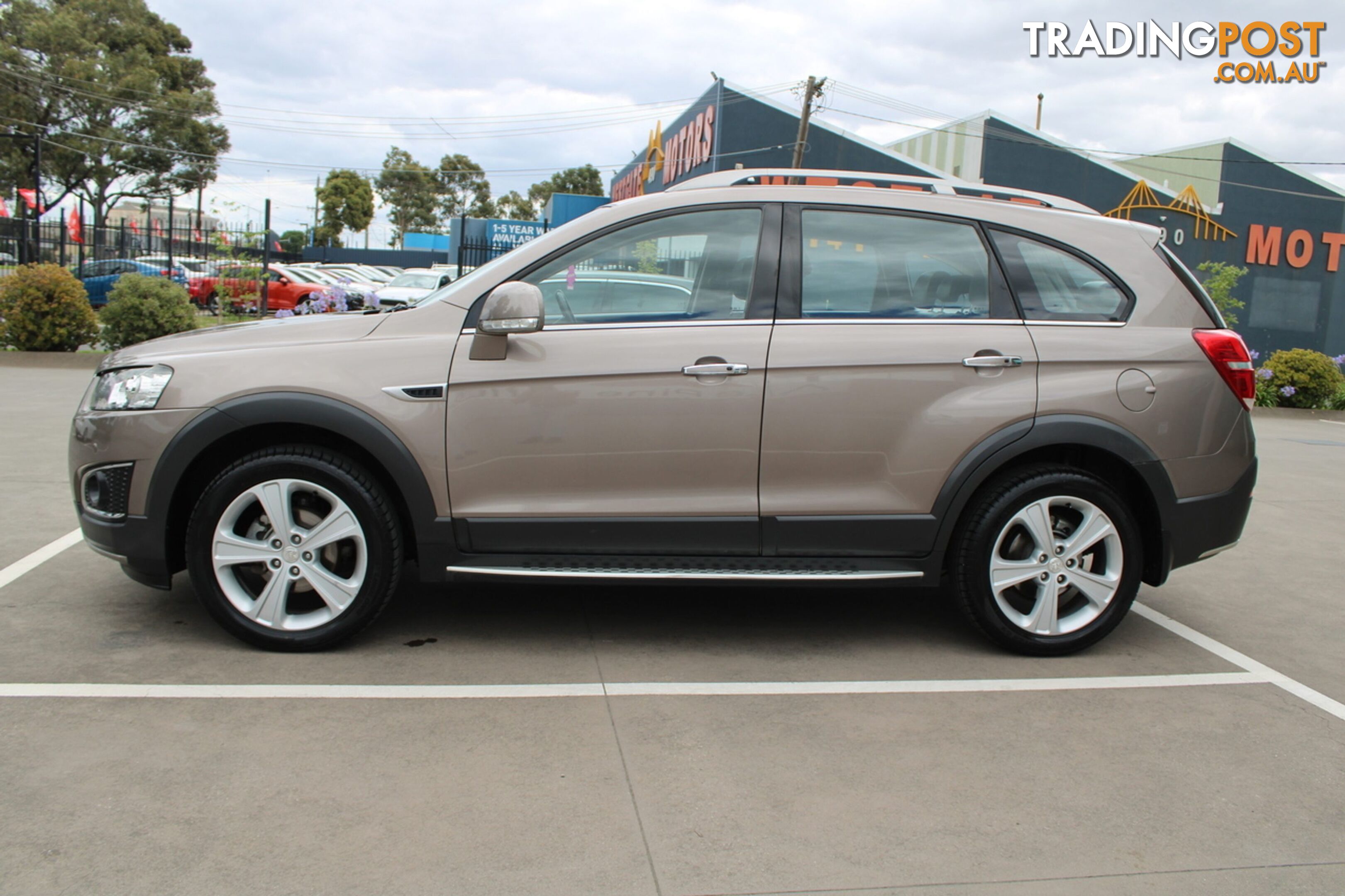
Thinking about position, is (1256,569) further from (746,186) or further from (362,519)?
(362,519)

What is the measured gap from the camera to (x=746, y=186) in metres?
4.26

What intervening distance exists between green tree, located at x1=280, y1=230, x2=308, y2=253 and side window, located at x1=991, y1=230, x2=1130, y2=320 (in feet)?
282

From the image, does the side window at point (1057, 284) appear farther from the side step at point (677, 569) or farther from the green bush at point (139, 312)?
the green bush at point (139, 312)

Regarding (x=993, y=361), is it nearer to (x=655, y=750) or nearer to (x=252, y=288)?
(x=655, y=750)

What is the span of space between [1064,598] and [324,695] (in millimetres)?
2863

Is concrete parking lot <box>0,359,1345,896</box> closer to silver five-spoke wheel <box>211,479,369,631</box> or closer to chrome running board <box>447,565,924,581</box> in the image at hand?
silver five-spoke wheel <box>211,479,369,631</box>

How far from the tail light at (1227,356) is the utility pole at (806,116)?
949 inches

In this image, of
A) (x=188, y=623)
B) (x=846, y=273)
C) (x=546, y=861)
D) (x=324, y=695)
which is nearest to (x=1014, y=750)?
(x=546, y=861)

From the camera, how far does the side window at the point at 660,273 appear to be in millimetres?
4070

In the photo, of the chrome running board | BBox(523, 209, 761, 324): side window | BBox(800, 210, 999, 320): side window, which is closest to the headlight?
the chrome running board

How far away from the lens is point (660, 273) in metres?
4.18

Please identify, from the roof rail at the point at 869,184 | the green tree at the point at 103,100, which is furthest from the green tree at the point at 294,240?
the roof rail at the point at 869,184

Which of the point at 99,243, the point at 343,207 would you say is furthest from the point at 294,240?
the point at 99,243

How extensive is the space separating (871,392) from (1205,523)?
4.89 ft
